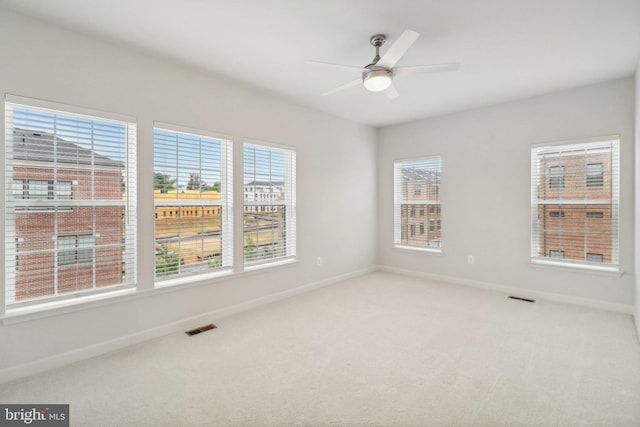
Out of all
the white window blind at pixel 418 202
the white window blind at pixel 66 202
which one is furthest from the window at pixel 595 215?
the white window blind at pixel 66 202

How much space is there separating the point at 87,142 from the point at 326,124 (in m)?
3.05

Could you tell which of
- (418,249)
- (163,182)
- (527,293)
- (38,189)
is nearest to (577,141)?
(527,293)

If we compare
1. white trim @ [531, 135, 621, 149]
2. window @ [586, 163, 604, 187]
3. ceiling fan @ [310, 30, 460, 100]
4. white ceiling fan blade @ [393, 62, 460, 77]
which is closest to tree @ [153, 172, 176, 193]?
ceiling fan @ [310, 30, 460, 100]

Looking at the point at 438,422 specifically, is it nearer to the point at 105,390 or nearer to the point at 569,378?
the point at 569,378

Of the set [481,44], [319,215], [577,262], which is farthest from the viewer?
[319,215]

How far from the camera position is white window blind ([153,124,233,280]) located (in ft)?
9.86

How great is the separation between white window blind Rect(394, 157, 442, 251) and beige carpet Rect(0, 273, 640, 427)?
1858 mm

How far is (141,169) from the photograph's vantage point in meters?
2.83

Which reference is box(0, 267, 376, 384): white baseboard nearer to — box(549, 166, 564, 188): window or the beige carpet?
the beige carpet

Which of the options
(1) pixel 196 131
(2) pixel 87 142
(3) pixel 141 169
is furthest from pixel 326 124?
(2) pixel 87 142

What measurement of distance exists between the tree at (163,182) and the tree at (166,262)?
0.56 meters

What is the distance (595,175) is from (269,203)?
3946mm

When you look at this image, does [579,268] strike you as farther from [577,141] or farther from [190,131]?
[190,131]

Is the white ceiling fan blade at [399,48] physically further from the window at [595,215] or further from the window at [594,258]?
the window at [594,258]
